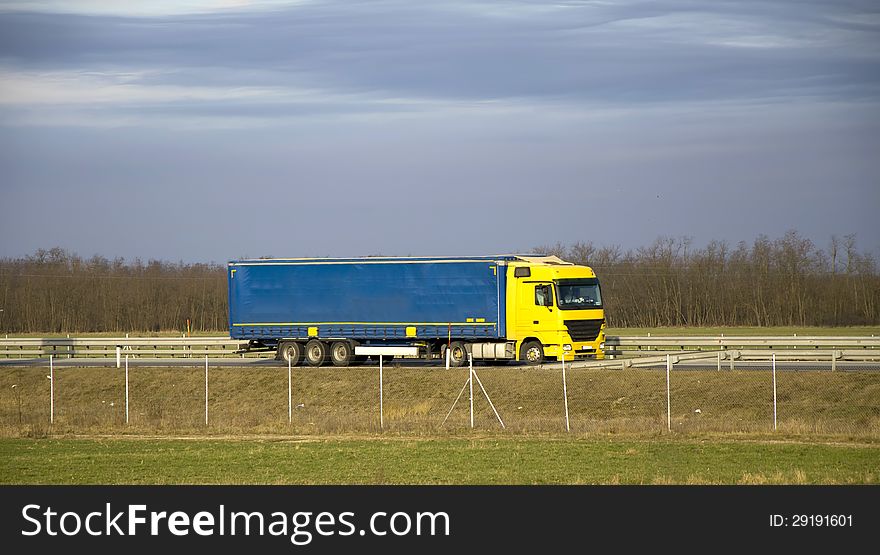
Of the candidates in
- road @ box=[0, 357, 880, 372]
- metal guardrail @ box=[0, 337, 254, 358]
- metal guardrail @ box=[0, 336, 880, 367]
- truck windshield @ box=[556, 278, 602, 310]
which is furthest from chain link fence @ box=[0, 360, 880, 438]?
metal guardrail @ box=[0, 337, 254, 358]

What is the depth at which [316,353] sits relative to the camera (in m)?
43.4

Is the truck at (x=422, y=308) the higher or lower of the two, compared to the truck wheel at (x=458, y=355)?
higher

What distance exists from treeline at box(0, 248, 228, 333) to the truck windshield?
59733mm

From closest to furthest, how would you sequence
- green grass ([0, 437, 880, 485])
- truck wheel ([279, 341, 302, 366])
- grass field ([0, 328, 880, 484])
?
green grass ([0, 437, 880, 485])
grass field ([0, 328, 880, 484])
truck wheel ([279, 341, 302, 366])

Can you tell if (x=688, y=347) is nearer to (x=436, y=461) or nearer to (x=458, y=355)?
(x=458, y=355)

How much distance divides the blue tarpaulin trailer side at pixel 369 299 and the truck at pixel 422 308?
0.04 m

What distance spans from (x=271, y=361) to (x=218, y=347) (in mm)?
10895

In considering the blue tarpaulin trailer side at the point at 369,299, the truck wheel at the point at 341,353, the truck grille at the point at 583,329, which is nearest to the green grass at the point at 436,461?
the truck grille at the point at 583,329

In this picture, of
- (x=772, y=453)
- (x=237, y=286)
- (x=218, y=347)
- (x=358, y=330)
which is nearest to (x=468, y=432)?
(x=772, y=453)

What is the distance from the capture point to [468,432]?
2791cm

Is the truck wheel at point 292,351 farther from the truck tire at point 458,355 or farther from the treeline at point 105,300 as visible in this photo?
the treeline at point 105,300

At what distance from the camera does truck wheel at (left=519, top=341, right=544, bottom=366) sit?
40.2 meters

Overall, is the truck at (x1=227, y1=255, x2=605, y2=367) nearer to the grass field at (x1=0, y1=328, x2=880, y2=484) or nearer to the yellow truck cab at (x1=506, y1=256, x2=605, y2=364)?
the yellow truck cab at (x1=506, y1=256, x2=605, y2=364)

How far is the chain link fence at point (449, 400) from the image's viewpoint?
29250mm
